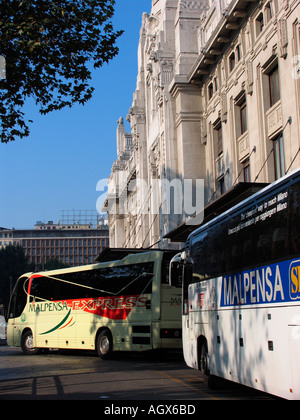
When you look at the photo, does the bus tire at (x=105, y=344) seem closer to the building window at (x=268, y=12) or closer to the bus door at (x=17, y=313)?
the bus door at (x=17, y=313)

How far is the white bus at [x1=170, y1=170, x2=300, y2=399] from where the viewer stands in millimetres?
7426

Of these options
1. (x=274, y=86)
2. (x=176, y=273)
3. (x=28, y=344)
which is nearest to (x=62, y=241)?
(x=28, y=344)

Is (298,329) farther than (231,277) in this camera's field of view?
No

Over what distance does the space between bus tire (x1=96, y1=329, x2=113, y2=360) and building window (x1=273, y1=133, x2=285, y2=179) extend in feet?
28.5

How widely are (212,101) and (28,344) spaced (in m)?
15.4

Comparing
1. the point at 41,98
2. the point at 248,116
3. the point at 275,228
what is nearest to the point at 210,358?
the point at 275,228

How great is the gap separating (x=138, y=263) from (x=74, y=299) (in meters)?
3.89

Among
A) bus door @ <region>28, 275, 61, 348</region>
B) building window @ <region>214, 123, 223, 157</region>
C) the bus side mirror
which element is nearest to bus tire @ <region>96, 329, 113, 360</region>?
bus door @ <region>28, 275, 61, 348</region>

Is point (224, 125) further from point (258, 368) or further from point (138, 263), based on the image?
point (258, 368)

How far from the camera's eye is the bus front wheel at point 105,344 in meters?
19.9

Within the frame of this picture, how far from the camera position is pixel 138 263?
19203 millimetres

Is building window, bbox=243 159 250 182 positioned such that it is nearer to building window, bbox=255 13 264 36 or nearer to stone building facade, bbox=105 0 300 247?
stone building facade, bbox=105 0 300 247

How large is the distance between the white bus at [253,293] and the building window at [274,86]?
11.4m

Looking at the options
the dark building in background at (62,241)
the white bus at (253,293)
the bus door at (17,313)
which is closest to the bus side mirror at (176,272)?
the white bus at (253,293)
